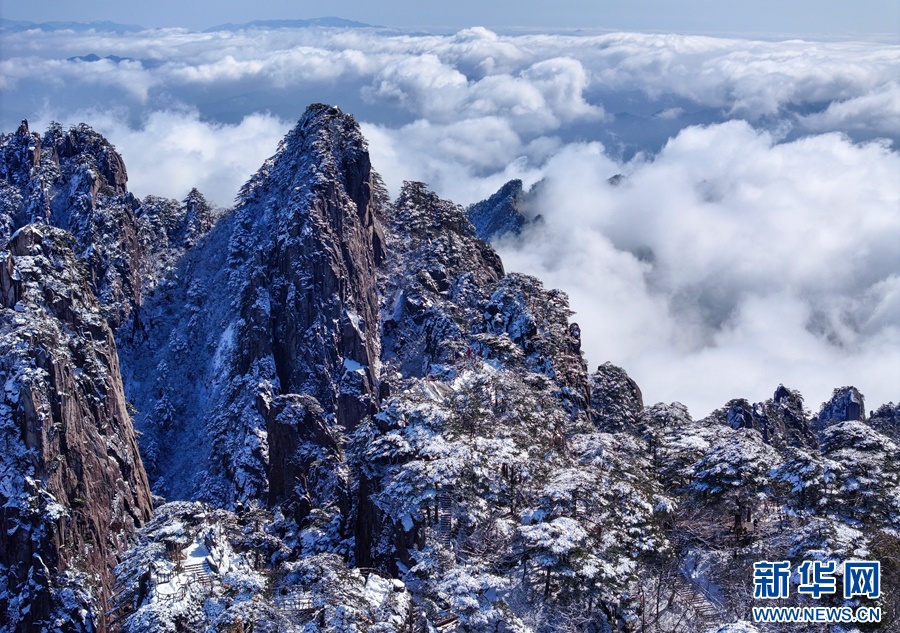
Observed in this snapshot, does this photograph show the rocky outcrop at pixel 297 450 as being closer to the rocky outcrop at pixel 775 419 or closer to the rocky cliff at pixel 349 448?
the rocky cliff at pixel 349 448

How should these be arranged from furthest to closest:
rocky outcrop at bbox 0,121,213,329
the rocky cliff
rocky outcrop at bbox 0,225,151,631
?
1. rocky outcrop at bbox 0,121,213,329
2. rocky outcrop at bbox 0,225,151,631
3. the rocky cliff

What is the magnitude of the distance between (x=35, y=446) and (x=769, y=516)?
37488mm

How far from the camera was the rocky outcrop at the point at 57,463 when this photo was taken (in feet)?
114

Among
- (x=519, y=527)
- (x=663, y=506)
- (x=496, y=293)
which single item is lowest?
(x=519, y=527)

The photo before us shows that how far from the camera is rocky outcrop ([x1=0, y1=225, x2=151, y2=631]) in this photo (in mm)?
34781

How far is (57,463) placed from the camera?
36.9 meters

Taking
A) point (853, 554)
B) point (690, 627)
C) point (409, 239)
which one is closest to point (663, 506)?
point (690, 627)

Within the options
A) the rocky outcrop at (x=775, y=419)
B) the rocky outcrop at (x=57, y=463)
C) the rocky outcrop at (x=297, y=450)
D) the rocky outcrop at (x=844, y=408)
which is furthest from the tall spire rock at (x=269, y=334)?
the rocky outcrop at (x=844, y=408)

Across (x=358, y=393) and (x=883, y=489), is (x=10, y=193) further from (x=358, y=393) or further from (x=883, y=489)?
(x=883, y=489)

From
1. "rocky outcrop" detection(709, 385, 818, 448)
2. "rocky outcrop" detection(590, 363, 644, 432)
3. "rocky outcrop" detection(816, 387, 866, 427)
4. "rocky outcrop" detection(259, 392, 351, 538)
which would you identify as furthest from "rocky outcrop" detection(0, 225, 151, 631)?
"rocky outcrop" detection(816, 387, 866, 427)

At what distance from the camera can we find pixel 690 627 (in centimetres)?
2750

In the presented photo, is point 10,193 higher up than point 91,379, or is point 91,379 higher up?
point 10,193

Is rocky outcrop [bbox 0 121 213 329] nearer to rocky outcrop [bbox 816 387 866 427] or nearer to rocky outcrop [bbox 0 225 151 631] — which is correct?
rocky outcrop [bbox 0 225 151 631]

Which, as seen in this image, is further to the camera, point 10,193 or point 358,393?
point 10,193
